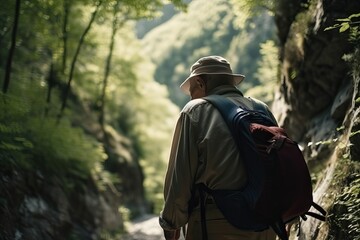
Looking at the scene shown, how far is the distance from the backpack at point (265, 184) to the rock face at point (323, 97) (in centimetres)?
135

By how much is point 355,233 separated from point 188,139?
5.79 feet

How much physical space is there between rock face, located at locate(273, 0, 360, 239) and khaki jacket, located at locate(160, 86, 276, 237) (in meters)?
1.59

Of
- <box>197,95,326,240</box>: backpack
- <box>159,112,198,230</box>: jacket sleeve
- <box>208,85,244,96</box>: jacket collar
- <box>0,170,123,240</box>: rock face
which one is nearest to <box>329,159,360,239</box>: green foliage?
<box>197,95,326,240</box>: backpack

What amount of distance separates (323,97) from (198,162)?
4547mm

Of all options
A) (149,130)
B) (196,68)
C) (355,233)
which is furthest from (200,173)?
(149,130)

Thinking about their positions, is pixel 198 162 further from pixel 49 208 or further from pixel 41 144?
pixel 41 144

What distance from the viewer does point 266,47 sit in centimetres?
1020

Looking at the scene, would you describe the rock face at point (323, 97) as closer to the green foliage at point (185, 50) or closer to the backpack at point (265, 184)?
the backpack at point (265, 184)

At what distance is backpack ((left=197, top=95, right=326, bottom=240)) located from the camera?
2.43 metres

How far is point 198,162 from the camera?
277 cm

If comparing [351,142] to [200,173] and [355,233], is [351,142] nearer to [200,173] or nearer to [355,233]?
[355,233]

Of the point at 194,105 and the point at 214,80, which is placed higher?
the point at 214,80

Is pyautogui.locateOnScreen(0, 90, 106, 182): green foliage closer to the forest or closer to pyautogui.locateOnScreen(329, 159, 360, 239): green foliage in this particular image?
the forest

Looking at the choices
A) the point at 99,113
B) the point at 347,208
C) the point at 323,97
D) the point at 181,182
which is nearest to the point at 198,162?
the point at 181,182
